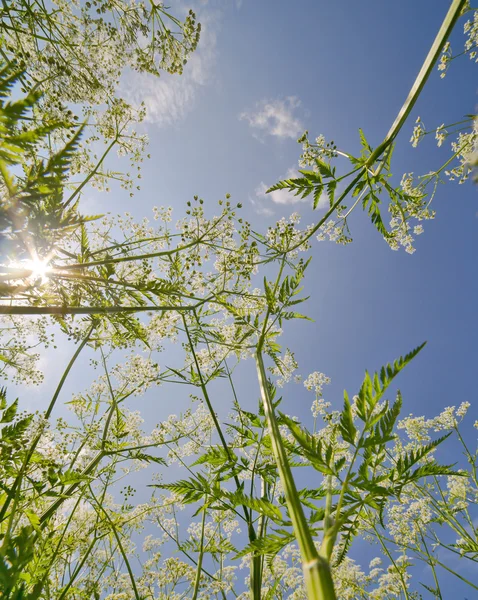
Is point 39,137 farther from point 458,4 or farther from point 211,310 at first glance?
point 211,310

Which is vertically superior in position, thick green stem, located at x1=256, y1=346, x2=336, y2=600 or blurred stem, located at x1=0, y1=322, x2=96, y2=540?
blurred stem, located at x1=0, y1=322, x2=96, y2=540

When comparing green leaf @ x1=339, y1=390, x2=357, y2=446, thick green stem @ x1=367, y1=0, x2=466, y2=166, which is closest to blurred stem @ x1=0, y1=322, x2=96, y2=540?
green leaf @ x1=339, y1=390, x2=357, y2=446

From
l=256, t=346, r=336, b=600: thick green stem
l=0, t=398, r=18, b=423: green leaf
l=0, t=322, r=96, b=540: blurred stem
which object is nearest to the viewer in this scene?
l=256, t=346, r=336, b=600: thick green stem

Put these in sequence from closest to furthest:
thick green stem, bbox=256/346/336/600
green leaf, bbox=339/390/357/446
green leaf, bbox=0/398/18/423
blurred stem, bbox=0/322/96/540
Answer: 1. thick green stem, bbox=256/346/336/600
2. green leaf, bbox=339/390/357/446
3. blurred stem, bbox=0/322/96/540
4. green leaf, bbox=0/398/18/423

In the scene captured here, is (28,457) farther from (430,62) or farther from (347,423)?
(430,62)

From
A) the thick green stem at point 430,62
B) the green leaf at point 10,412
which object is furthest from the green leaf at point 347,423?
the green leaf at point 10,412

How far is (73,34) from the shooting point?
11.6ft

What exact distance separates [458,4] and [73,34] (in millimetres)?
4037

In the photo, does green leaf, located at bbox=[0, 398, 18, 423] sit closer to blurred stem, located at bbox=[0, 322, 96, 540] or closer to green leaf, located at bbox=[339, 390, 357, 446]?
blurred stem, located at bbox=[0, 322, 96, 540]

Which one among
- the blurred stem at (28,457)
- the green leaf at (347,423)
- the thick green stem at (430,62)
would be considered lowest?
the green leaf at (347,423)

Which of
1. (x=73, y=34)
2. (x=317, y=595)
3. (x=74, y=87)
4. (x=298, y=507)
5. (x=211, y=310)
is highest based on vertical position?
(x=73, y=34)

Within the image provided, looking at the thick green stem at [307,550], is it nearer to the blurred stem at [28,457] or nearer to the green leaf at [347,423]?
the green leaf at [347,423]

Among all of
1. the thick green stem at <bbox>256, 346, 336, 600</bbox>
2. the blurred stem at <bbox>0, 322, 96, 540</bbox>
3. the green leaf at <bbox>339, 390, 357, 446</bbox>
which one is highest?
the blurred stem at <bbox>0, 322, 96, 540</bbox>

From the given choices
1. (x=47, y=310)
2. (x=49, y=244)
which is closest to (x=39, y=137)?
(x=49, y=244)
